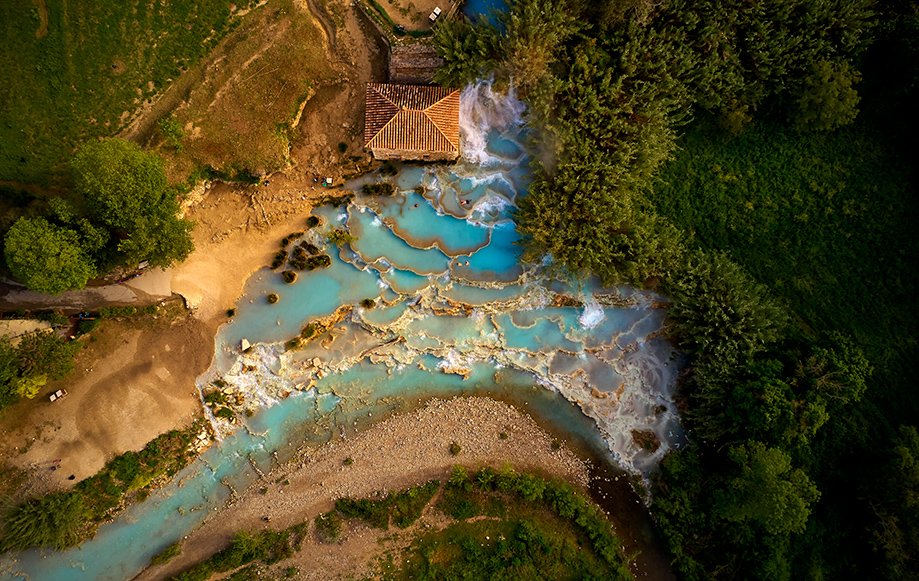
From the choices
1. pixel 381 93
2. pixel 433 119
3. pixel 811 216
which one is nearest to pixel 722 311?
pixel 811 216

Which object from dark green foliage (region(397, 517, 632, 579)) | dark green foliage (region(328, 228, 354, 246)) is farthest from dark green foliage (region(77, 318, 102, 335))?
dark green foliage (region(397, 517, 632, 579))

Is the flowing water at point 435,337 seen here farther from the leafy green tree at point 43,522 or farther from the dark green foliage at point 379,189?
the leafy green tree at point 43,522

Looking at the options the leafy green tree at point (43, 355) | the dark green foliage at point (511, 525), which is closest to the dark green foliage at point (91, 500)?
the leafy green tree at point (43, 355)

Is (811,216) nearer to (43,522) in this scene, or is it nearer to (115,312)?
(115,312)

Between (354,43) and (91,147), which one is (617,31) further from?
(91,147)

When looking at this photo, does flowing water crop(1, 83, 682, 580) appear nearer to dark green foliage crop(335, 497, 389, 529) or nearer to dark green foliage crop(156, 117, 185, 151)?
dark green foliage crop(335, 497, 389, 529)

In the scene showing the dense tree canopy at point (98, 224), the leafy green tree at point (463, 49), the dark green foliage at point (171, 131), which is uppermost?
the leafy green tree at point (463, 49)
